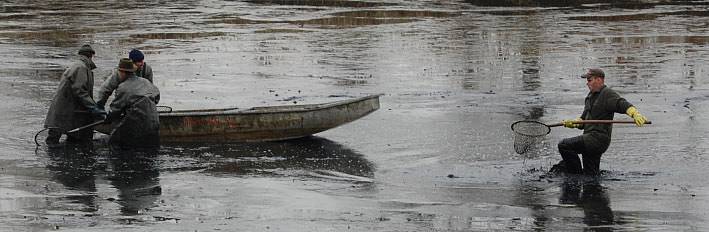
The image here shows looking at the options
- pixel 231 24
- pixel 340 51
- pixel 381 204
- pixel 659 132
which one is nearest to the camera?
pixel 381 204

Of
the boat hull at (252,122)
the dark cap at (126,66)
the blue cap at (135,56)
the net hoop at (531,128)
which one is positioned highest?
the blue cap at (135,56)

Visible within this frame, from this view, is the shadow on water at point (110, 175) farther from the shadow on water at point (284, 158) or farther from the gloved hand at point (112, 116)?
the shadow on water at point (284, 158)

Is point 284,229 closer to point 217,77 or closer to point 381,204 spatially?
A: point 381,204

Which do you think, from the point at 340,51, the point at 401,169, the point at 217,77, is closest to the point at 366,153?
the point at 401,169

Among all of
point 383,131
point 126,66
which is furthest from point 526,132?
point 126,66

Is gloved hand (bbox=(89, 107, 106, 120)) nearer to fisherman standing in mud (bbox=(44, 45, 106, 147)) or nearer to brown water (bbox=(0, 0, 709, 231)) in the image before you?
fisherman standing in mud (bbox=(44, 45, 106, 147))

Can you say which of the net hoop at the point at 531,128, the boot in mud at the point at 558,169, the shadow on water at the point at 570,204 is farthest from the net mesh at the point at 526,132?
the shadow on water at the point at 570,204

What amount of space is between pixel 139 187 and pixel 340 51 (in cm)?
1656

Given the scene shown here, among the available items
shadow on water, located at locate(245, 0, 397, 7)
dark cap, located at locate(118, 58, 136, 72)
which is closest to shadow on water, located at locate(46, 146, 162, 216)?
dark cap, located at locate(118, 58, 136, 72)

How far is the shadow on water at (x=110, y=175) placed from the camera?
12008 millimetres

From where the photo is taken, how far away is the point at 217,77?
78.8 ft

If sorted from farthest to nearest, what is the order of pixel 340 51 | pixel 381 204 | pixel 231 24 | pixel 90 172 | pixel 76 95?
pixel 231 24 → pixel 340 51 → pixel 76 95 → pixel 90 172 → pixel 381 204

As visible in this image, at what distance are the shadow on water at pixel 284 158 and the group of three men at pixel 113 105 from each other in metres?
0.50

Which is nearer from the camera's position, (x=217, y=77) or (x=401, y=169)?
(x=401, y=169)
